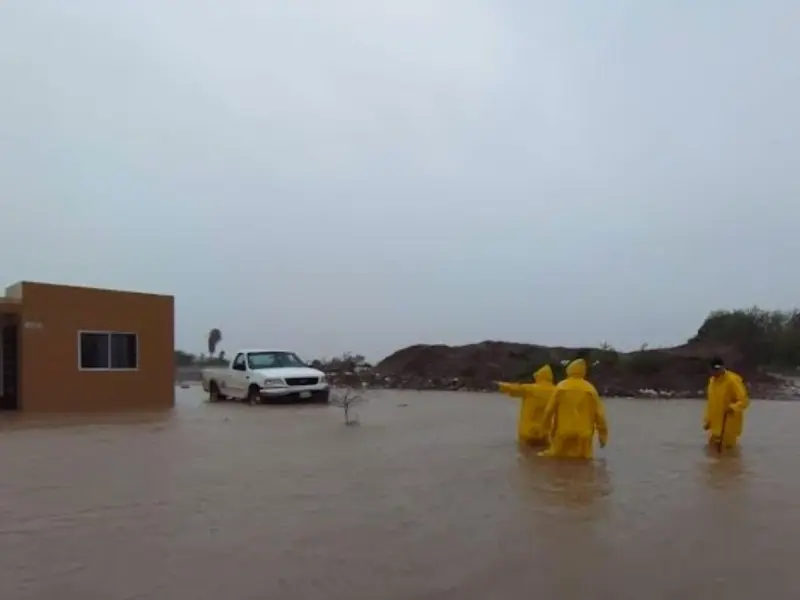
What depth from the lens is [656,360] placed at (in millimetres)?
38094

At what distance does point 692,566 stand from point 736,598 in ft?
2.41

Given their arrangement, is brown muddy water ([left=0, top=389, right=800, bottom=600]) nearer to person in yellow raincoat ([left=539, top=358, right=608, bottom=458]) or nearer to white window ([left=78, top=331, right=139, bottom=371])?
person in yellow raincoat ([left=539, top=358, right=608, bottom=458])

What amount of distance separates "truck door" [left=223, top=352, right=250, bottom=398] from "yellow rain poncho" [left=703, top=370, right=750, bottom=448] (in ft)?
45.8

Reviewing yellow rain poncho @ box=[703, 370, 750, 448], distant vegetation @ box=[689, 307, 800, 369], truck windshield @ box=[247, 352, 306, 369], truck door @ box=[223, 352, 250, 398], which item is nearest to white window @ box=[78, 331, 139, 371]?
truck door @ box=[223, 352, 250, 398]

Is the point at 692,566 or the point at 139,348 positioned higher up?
the point at 139,348

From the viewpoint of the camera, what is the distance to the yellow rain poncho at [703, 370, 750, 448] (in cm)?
1247

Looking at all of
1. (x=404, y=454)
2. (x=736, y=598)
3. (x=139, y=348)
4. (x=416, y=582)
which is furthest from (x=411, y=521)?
(x=139, y=348)

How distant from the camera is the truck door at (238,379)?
24484 millimetres

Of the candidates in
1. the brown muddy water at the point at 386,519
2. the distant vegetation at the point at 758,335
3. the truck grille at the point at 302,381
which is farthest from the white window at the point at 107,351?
the distant vegetation at the point at 758,335

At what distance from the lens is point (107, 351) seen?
22.0 meters

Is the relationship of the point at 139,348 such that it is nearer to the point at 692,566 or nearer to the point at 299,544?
the point at 299,544

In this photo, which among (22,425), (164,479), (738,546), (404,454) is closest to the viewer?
(738,546)

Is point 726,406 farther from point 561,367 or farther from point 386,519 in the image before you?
point 561,367

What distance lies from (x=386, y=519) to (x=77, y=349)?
50.0 ft
